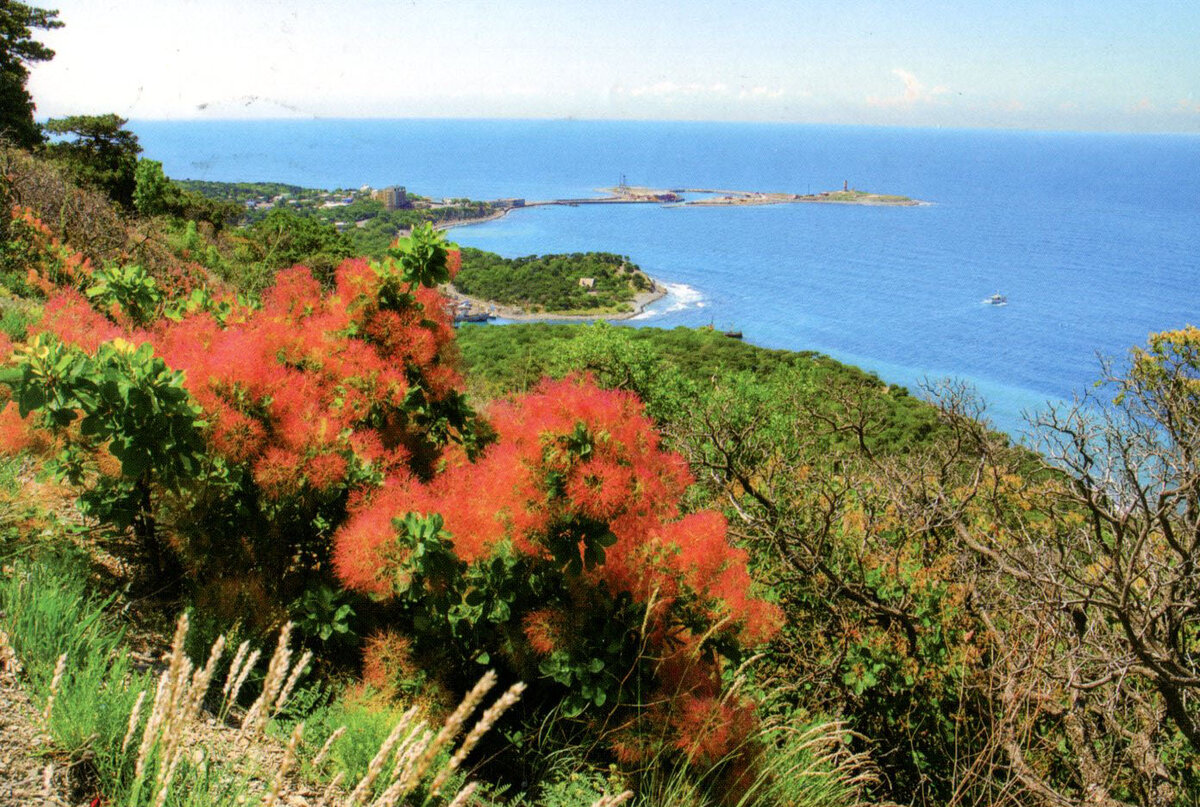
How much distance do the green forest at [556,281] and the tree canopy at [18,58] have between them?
3855cm

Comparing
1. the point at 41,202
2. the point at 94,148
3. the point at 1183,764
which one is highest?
the point at 94,148

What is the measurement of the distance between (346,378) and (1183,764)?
647 centimetres

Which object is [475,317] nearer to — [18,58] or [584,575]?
[18,58]

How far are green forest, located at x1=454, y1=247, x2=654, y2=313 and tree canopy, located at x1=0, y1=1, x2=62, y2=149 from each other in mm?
38554

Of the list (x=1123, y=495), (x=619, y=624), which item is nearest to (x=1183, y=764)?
(x=1123, y=495)

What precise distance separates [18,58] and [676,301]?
2000 inches

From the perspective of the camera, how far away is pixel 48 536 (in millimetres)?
4043

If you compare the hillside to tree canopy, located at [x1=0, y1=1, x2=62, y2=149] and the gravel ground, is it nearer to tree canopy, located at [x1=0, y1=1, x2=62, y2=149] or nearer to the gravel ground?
the gravel ground

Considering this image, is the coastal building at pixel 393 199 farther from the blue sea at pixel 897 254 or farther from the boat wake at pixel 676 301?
the boat wake at pixel 676 301

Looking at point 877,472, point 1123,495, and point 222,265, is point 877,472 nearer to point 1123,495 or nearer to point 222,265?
point 1123,495

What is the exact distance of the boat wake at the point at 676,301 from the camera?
62.6 metres

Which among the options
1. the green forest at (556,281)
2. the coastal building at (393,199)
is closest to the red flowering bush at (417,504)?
the green forest at (556,281)

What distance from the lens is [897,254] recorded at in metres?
87.5

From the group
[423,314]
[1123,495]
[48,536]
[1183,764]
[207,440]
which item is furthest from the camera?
[1123,495]
